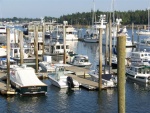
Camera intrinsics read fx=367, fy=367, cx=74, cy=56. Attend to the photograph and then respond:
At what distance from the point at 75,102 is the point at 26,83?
16.4 ft

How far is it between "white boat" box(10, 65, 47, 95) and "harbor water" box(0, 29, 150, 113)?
56 cm

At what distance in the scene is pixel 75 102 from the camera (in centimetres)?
3247

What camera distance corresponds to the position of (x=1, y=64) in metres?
48.2

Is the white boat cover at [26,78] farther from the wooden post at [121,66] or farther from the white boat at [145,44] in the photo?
the white boat at [145,44]

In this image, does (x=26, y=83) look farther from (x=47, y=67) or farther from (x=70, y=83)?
(x=47, y=67)

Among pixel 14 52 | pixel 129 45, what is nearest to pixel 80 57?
pixel 14 52

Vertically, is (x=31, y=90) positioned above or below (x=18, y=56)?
below

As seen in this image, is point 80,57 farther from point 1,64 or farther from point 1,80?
point 1,80

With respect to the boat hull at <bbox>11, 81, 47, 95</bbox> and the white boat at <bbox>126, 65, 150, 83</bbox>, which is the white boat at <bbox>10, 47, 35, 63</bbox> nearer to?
the white boat at <bbox>126, 65, 150, 83</bbox>

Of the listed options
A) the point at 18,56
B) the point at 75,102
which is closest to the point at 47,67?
the point at 18,56

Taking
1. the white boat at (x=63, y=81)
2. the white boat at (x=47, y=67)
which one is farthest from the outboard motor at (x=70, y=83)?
the white boat at (x=47, y=67)

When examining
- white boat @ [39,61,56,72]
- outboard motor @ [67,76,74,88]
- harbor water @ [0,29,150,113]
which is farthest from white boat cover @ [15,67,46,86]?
white boat @ [39,61,56,72]

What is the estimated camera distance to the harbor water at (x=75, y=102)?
98.8 ft

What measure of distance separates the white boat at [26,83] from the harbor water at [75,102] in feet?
1.83
